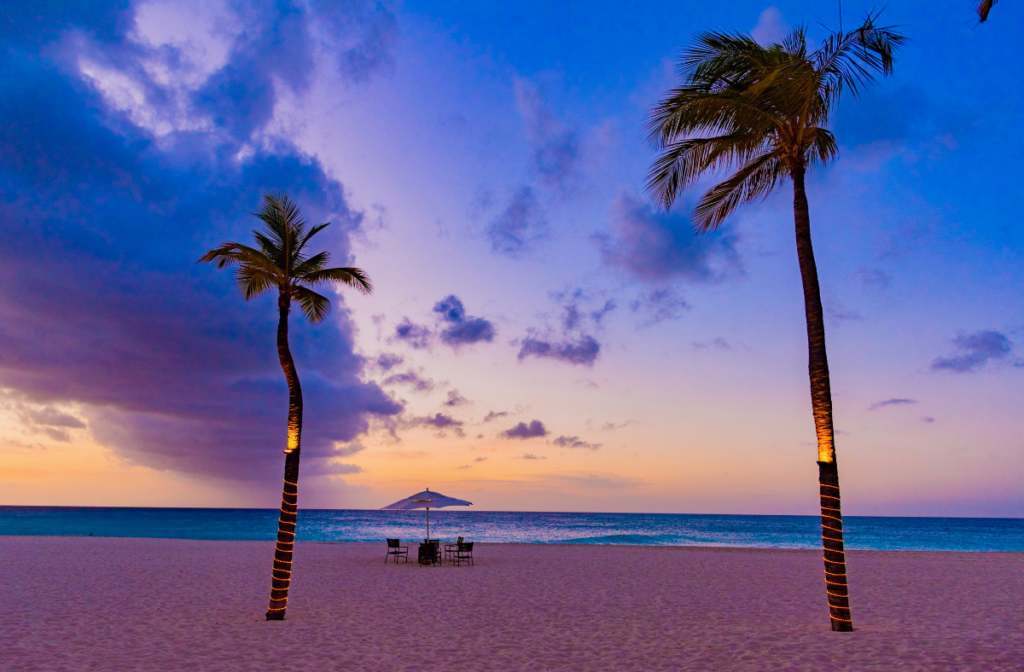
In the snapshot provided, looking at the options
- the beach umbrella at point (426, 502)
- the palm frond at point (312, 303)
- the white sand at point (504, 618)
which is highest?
the palm frond at point (312, 303)

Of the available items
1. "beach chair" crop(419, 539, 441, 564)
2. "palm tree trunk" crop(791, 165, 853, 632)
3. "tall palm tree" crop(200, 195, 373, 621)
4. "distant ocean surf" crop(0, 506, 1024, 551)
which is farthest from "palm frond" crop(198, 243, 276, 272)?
"distant ocean surf" crop(0, 506, 1024, 551)

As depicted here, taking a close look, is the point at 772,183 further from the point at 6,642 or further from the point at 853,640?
the point at 6,642

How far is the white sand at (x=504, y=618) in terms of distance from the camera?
8211mm

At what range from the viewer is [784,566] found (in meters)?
20.8

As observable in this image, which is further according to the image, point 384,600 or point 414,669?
point 384,600

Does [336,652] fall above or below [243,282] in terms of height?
below

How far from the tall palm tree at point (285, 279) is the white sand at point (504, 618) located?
1.06 meters

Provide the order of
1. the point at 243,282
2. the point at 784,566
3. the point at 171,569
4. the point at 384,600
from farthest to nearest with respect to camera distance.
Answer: the point at 784,566, the point at 171,569, the point at 384,600, the point at 243,282

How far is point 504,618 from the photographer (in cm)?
1128

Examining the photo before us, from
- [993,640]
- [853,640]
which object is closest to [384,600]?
[853,640]

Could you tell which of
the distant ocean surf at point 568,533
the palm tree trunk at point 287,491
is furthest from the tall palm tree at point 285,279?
the distant ocean surf at point 568,533

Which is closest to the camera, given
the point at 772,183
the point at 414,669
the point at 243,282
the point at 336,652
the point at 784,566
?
the point at 414,669

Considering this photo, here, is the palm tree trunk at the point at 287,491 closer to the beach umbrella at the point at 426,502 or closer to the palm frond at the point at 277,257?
the palm frond at the point at 277,257

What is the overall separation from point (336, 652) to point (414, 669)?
1.48 metres
